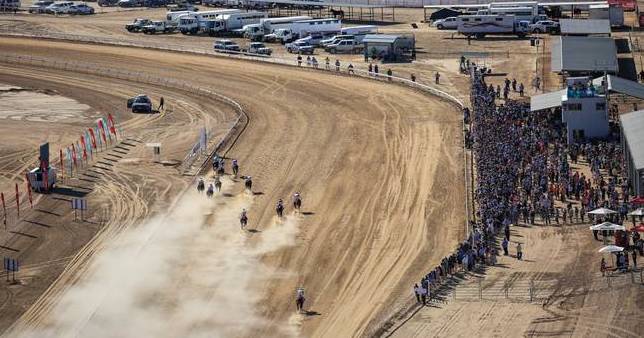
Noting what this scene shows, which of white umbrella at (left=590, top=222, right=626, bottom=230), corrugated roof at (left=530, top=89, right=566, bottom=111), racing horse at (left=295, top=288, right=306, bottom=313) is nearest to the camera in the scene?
racing horse at (left=295, top=288, right=306, bottom=313)

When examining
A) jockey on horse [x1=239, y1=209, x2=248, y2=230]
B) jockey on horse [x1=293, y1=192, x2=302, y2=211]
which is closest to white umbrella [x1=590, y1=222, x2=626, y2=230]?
jockey on horse [x1=293, y1=192, x2=302, y2=211]

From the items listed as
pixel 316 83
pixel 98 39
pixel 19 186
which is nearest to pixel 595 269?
pixel 19 186

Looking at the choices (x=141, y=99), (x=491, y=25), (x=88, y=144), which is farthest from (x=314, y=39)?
(x=88, y=144)

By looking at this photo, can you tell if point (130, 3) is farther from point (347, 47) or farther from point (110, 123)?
point (110, 123)

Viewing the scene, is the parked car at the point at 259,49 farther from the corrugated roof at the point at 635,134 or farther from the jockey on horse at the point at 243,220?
the jockey on horse at the point at 243,220

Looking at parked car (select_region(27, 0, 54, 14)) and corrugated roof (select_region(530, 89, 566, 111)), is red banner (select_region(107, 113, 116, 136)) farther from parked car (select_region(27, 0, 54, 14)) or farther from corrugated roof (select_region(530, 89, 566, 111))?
parked car (select_region(27, 0, 54, 14))

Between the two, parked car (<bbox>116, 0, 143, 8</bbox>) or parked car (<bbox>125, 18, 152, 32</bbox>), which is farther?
parked car (<bbox>116, 0, 143, 8</bbox>)

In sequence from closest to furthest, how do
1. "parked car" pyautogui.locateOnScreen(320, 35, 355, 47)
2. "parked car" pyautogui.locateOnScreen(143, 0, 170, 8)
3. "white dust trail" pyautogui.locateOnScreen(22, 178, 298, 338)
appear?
"white dust trail" pyautogui.locateOnScreen(22, 178, 298, 338) < "parked car" pyautogui.locateOnScreen(320, 35, 355, 47) < "parked car" pyautogui.locateOnScreen(143, 0, 170, 8)
